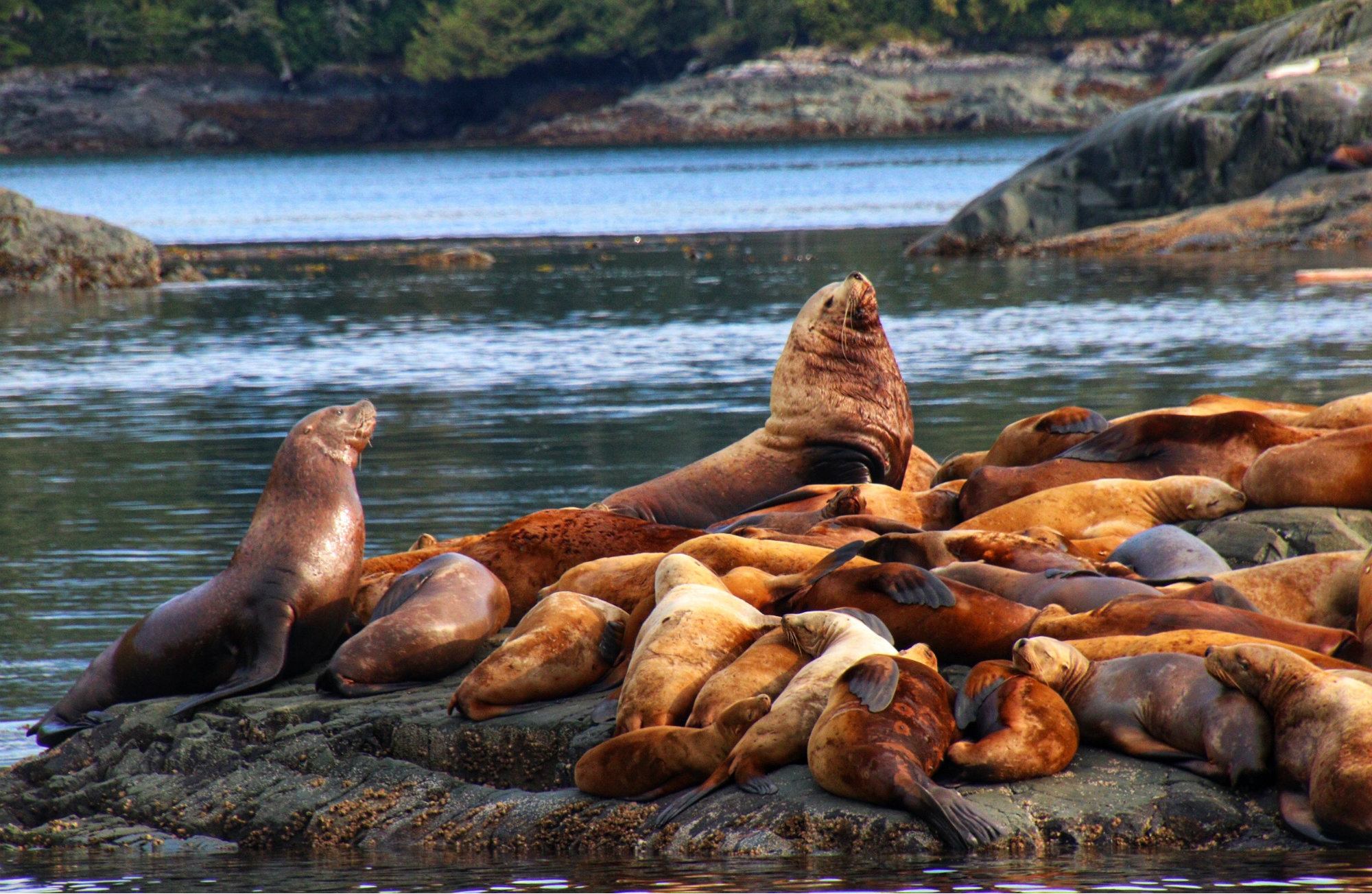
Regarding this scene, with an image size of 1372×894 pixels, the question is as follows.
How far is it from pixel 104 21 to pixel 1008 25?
50769 millimetres

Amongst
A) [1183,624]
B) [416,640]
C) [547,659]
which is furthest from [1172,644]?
[416,640]

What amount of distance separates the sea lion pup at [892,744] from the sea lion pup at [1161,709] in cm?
35

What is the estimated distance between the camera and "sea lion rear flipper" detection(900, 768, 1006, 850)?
175 inches

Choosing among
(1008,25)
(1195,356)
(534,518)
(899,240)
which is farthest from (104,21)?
(534,518)

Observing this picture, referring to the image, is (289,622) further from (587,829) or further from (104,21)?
(104,21)

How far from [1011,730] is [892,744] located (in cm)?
35

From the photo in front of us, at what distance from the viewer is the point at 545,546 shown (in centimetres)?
711

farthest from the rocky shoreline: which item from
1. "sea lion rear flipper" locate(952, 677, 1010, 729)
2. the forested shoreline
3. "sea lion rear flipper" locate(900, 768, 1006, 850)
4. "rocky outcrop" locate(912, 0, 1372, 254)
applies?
the forested shoreline

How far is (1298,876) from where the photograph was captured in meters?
4.10

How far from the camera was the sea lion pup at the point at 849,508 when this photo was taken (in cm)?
758

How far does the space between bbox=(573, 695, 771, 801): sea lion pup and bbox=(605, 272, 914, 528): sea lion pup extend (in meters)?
3.87

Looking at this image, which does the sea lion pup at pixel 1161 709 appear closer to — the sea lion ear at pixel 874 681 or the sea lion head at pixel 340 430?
the sea lion ear at pixel 874 681

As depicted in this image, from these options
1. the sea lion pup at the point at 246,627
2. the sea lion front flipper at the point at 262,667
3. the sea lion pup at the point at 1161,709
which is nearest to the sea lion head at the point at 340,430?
the sea lion pup at the point at 246,627

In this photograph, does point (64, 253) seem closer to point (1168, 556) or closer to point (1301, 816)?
point (1168, 556)
